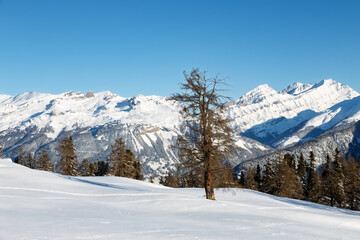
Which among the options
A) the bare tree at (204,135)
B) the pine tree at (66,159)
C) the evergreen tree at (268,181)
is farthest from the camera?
the evergreen tree at (268,181)

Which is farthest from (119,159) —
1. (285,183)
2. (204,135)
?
(204,135)

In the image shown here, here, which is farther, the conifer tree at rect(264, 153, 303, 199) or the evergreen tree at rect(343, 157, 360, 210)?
the conifer tree at rect(264, 153, 303, 199)

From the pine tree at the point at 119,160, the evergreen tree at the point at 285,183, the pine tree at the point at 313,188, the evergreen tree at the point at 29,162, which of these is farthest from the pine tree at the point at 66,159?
the pine tree at the point at 313,188

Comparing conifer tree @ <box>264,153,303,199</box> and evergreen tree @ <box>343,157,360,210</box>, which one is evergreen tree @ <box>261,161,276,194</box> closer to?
conifer tree @ <box>264,153,303,199</box>

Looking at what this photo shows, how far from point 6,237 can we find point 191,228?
5.49 m

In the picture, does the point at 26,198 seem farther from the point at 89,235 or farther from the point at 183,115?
the point at 183,115

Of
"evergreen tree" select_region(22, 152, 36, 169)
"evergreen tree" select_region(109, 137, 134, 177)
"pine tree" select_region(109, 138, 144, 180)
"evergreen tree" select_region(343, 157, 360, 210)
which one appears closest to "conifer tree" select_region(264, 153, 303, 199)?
"evergreen tree" select_region(343, 157, 360, 210)

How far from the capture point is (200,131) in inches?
750

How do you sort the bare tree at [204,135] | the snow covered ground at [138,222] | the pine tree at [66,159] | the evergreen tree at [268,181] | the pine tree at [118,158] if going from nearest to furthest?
the snow covered ground at [138,222] → the bare tree at [204,135] → the pine tree at [118,158] → the pine tree at [66,159] → the evergreen tree at [268,181]

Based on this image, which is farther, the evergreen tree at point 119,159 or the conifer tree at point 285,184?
the evergreen tree at point 119,159

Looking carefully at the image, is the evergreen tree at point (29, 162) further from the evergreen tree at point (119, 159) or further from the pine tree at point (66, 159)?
the evergreen tree at point (119, 159)

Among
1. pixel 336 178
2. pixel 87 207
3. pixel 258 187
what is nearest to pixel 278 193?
pixel 336 178

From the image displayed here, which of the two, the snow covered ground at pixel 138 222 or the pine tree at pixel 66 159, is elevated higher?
the pine tree at pixel 66 159

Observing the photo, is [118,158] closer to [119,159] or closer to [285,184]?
[119,159]
